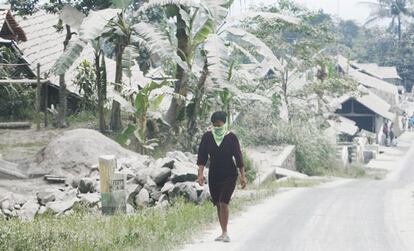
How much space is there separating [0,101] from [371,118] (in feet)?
120

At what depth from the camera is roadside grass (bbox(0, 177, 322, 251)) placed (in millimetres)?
8742

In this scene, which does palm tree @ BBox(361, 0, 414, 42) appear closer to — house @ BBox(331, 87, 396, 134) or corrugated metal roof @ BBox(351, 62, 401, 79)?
corrugated metal roof @ BBox(351, 62, 401, 79)

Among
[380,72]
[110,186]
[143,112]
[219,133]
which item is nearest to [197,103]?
[143,112]

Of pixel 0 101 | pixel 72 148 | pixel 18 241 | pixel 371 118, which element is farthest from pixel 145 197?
pixel 371 118

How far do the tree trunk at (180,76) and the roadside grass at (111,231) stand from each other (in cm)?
818

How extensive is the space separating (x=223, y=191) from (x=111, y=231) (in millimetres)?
1516

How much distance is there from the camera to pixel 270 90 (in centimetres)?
3234

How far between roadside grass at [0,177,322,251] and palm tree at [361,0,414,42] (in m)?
83.8

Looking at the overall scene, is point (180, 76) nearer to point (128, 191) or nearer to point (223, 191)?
point (128, 191)

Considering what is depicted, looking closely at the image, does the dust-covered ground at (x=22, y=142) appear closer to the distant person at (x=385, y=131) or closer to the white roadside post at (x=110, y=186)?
the white roadside post at (x=110, y=186)

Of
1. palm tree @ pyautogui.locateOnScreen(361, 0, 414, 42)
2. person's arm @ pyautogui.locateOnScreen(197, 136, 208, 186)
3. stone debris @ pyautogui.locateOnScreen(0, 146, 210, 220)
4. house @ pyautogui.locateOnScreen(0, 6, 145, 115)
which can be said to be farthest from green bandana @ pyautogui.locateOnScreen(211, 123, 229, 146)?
palm tree @ pyautogui.locateOnScreen(361, 0, 414, 42)

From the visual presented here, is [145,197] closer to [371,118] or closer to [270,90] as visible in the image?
[270,90]

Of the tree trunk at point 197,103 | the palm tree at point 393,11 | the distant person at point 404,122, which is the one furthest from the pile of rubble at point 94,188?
the palm tree at point 393,11

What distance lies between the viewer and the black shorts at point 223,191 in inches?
382
